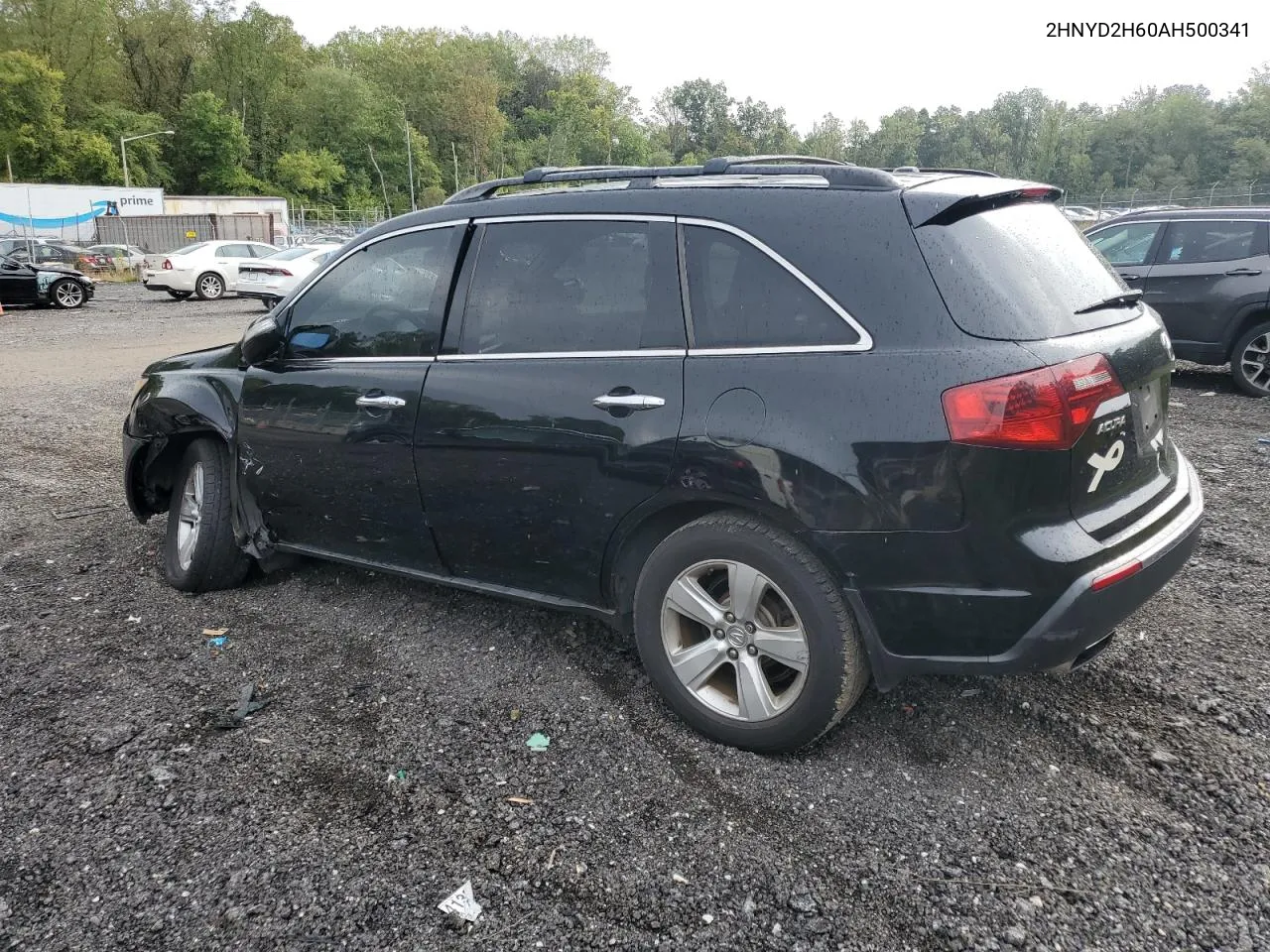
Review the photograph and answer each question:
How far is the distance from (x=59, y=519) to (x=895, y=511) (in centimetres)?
525

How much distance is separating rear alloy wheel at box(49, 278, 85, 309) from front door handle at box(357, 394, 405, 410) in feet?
73.5

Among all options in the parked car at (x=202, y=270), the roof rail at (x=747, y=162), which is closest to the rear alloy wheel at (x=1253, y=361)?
the roof rail at (x=747, y=162)

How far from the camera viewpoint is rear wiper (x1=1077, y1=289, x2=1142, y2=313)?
9.41 ft

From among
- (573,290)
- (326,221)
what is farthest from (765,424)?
(326,221)

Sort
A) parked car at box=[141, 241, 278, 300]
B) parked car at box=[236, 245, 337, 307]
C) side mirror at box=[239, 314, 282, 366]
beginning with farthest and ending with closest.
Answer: parked car at box=[141, 241, 278, 300] → parked car at box=[236, 245, 337, 307] → side mirror at box=[239, 314, 282, 366]

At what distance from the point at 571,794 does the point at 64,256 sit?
39341mm

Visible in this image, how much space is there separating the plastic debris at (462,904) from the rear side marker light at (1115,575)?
1.84 meters

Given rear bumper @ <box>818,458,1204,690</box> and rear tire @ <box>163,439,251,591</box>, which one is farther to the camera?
rear tire @ <box>163,439,251,591</box>

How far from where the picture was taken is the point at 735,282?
2.91 metres

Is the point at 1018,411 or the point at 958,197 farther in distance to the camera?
the point at 958,197

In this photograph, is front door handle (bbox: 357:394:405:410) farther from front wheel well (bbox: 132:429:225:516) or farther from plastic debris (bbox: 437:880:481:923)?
plastic debris (bbox: 437:880:481:923)

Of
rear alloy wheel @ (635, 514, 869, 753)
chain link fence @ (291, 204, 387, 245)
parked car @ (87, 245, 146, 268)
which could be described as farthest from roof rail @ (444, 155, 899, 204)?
chain link fence @ (291, 204, 387, 245)

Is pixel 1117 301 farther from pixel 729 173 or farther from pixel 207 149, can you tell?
pixel 207 149

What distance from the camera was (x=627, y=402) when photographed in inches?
117
